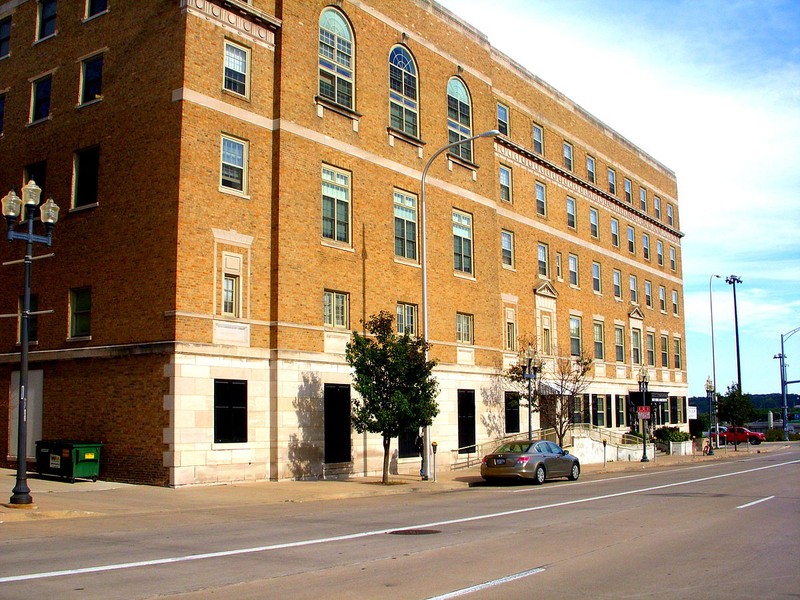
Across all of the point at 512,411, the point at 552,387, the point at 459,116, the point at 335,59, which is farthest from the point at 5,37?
the point at 552,387

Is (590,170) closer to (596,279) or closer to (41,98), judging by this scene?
(596,279)

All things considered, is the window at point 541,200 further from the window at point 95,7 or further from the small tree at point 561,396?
the window at point 95,7

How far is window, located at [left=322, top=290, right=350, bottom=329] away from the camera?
28.7 metres

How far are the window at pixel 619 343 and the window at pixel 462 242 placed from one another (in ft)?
63.1

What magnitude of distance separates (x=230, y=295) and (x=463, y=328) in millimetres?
13040

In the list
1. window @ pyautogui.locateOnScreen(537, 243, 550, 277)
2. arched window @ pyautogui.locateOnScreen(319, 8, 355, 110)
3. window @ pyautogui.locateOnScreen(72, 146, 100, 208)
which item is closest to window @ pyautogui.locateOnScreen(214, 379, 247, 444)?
window @ pyautogui.locateOnScreen(72, 146, 100, 208)

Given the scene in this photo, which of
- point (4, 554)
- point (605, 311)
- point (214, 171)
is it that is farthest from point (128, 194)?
point (605, 311)

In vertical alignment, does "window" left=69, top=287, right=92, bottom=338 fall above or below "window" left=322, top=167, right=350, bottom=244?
below

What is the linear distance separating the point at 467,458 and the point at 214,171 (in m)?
16.6

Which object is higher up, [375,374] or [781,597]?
[375,374]

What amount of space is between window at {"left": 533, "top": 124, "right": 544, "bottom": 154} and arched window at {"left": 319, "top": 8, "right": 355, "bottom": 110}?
16.6 m

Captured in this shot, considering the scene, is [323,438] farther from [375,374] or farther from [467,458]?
[467,458]

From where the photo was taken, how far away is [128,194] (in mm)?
25391

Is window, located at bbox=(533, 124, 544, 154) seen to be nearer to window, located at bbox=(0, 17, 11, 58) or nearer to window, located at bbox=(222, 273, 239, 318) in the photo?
window, located at bbox=(222, 273, 239, 318)
